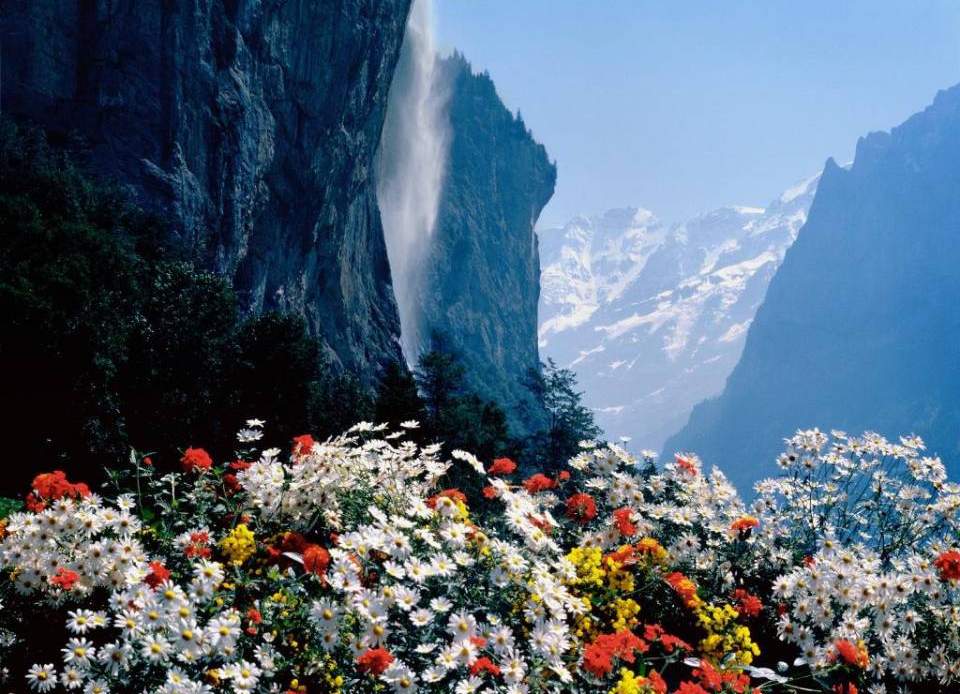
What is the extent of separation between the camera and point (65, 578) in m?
3.63

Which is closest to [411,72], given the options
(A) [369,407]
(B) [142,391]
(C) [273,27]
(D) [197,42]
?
(C) [273,27]

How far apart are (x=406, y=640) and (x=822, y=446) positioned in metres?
4.95

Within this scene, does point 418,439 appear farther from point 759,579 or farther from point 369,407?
point 759,579

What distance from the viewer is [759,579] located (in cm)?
534

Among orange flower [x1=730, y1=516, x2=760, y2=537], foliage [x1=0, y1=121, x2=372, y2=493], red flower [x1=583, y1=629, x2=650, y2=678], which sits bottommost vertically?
red flower [x1=583, y1=629, x2=650, y2=678]

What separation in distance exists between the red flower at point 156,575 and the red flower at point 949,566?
5.05 meters

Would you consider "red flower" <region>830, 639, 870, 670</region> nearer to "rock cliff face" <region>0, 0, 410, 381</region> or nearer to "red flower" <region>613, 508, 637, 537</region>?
"red flower" <region>613, 508, 637, 537</region>

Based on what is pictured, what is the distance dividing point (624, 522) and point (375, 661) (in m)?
2.71

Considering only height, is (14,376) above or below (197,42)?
below

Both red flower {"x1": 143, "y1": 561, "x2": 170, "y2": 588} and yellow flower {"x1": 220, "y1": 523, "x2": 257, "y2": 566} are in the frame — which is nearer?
red flower {"x1": 143, "y1": 561, "x2": 170, "y2": 588}

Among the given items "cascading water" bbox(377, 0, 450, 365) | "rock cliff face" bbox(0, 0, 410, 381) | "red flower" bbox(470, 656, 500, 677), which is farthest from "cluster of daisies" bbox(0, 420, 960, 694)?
"cascading water" bbox(377, 0, 450, 365)

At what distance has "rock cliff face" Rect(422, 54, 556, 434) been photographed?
116 m

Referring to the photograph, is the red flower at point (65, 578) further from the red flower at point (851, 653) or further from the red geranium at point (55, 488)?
the red flower at point (851, 653)

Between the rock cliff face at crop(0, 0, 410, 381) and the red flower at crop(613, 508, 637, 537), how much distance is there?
36.9 metres
